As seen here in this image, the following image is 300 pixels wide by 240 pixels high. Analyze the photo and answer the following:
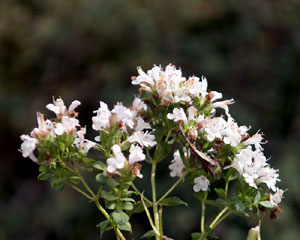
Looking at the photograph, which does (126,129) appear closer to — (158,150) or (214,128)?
(158,150)

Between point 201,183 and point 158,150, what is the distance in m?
0.13

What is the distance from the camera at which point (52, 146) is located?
118 cm

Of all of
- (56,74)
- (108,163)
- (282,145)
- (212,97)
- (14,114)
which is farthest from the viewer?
(56,74)

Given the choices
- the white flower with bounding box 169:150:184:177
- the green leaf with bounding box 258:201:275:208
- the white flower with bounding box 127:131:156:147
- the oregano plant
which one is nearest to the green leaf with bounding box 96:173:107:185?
the oregano plant

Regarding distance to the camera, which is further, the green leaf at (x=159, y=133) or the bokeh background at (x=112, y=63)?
the bokeh background at (x=112, y=63)

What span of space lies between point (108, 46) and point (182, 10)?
2.12 feet

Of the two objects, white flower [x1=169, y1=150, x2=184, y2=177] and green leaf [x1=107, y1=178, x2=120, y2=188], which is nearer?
green leaf [x1=107, y1=178, x2=120, y2=188]

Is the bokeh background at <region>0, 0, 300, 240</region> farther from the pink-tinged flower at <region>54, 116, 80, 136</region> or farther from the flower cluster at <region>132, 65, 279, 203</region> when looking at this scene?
the pink-tinged flower at <region>54, 116, 80, 136</region>

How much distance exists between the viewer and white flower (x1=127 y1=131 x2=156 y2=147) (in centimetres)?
122

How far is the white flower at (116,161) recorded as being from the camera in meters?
1.14

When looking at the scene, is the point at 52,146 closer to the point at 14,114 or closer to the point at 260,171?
the point at 260,171

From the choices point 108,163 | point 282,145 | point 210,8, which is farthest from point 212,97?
point 210,8

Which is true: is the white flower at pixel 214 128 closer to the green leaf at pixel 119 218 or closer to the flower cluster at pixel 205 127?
the flower cluster at pixel 205 127

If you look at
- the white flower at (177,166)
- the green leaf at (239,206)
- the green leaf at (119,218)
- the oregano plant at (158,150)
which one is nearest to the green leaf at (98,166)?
the oregano plant at (158,150)
